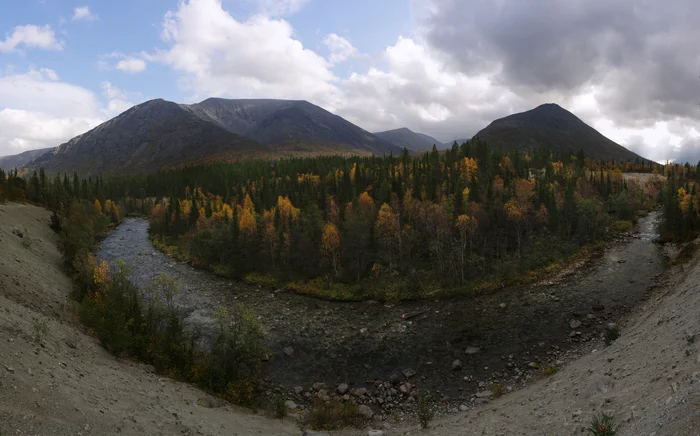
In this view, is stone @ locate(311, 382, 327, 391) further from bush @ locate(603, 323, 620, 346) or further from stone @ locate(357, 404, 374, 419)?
bush @ locate(603, 323, 620, 346)

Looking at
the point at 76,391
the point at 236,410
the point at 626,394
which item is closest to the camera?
the point at 626,394

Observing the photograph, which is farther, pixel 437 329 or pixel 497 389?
pixel 437 329

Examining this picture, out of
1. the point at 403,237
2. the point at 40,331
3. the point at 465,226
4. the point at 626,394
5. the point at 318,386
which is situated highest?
the point at 465,226

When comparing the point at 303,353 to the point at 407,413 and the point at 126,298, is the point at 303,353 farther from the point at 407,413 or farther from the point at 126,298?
the point at 126,298

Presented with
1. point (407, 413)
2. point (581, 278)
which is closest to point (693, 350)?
point (407, 413)

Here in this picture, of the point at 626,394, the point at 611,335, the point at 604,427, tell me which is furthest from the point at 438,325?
the point at 604,427

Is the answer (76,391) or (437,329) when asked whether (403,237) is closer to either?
(437,329)
